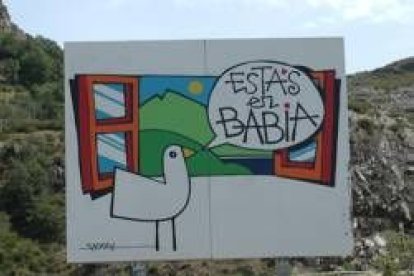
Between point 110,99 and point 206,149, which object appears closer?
point 110,99

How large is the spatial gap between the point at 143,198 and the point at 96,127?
1.01 m

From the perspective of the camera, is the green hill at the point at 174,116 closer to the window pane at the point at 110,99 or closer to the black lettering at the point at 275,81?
the window pane at the point at 110,99

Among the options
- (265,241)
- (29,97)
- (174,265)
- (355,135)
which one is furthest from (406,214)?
(265,241)

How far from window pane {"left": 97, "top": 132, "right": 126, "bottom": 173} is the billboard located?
14mm

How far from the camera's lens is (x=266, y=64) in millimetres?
13422

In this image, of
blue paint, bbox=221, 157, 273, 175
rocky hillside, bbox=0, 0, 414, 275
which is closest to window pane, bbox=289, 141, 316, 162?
blue paint, bbox=221, 157, 273, 175

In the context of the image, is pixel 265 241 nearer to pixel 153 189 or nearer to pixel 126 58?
pixel 153 189

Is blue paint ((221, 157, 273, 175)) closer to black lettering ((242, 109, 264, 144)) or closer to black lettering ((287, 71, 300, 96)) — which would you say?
black lettering ((242, 109, 264, 144))

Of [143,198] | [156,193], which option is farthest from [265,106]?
[143,198]

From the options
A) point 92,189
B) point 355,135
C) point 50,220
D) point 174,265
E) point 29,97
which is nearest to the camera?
point 92,189

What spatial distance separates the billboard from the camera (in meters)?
13.1

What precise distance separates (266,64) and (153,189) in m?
2.04

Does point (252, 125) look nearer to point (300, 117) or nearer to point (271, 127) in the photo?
point (271, 127)

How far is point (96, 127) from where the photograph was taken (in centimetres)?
1312
